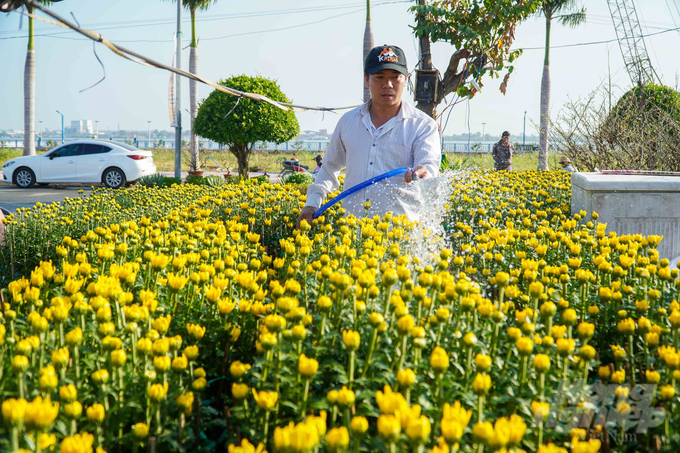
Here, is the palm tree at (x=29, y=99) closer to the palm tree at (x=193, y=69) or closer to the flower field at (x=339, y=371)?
the palm tree at (x=193, y=69)

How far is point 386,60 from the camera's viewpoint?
387 centimetres

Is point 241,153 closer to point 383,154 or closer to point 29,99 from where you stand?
point 29,99

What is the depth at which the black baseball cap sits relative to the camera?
12.7 feet

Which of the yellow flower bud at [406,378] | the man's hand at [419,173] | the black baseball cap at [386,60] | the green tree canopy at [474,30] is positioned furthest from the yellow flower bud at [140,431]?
the green tree canopy at [474,30]

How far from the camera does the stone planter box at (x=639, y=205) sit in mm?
4871

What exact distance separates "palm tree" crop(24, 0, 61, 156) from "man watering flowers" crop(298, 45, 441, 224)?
20.9 metres

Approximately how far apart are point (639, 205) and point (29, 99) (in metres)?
23.2

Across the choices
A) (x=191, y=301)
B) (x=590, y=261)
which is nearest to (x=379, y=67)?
(x=590, y=261)

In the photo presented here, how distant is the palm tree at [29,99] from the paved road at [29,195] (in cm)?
368

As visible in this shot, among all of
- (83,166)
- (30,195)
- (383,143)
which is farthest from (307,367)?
(83,166)

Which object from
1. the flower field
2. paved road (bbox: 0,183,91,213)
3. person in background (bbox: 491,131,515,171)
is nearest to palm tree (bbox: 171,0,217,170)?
paved road (bbox: 0,183,91,213)

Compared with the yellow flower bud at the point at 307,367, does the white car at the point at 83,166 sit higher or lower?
higher

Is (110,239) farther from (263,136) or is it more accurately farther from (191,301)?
(263,136)

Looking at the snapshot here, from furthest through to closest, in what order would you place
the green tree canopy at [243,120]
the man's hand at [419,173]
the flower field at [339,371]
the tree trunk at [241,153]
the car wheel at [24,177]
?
the car wheel at [24,177] < the tree trunk at [241,153] < the green tree canopy at [243,120] < the man's hand at [419,173] < the flower field at [339,371]
